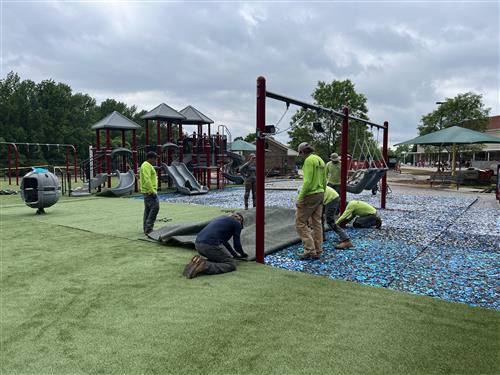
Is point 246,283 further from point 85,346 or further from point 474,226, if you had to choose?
point 474,226

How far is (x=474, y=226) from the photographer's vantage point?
916cm

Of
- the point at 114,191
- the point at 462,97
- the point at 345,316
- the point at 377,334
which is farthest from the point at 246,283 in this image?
the point at 462,97

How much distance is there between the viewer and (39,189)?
10930mm

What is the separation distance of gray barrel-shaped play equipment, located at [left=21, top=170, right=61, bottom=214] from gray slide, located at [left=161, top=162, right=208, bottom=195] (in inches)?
269

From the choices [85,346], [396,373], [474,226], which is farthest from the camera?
[474,226]

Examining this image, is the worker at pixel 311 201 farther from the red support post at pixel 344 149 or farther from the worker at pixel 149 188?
the worker at pixel 149 188

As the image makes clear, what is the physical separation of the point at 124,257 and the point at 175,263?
1.00 metres

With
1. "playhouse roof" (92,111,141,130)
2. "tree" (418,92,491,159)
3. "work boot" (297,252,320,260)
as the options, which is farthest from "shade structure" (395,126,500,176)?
"work boot" (297,252,320,260)

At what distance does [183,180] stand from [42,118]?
164ft

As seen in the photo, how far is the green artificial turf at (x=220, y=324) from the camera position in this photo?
302 cm

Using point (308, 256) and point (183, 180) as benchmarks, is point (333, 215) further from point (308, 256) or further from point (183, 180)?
point (183, 180)

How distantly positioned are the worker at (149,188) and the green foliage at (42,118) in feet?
160

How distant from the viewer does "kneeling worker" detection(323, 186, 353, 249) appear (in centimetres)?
687

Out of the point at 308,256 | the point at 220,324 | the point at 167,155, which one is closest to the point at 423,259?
the point at 308,256
